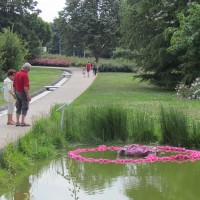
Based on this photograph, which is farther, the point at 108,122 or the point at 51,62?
the point at 51,62

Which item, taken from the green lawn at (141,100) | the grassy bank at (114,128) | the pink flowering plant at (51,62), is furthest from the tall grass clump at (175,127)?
the pink flowering plant at (51,62)

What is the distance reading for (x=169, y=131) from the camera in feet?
36.5

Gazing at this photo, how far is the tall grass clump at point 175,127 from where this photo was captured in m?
10.9

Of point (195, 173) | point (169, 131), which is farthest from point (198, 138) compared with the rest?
point (195, 173)

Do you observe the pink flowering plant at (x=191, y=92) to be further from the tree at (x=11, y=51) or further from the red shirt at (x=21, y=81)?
the tree at (x=11, y=51)

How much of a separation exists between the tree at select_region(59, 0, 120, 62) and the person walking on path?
60.3 meters

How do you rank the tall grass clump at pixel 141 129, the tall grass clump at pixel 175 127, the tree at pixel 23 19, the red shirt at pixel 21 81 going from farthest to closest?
1. the tree at pixel 23 19
2. the red shirt at pixel 21 81
3. the tall grass clump at pixel 141 129
4. the tall grass clump at pixel 175 127

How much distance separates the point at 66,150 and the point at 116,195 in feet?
12.7

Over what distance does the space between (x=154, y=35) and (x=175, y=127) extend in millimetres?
18768

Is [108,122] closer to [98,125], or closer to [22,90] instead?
[98,125]

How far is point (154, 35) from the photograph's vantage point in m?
29.1

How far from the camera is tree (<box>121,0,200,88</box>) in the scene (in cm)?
2794

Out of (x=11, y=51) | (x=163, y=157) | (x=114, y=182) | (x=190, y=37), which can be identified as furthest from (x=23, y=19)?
(x=114, y=182)

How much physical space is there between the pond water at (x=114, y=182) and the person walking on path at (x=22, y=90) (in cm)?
339
